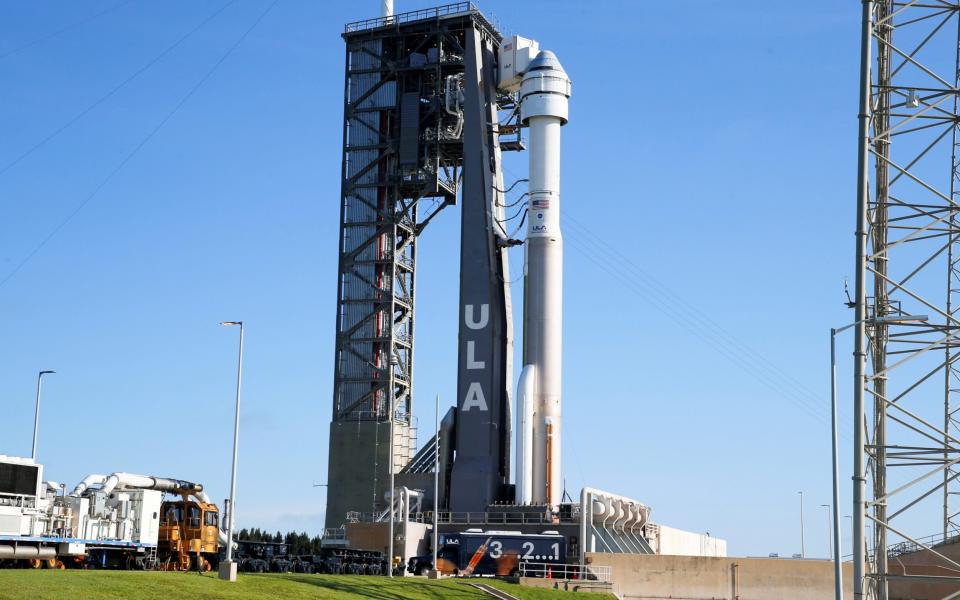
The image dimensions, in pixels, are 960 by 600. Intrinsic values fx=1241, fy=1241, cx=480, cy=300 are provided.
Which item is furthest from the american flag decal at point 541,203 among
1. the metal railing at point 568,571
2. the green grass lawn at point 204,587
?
the green grass lawn at point 204,587

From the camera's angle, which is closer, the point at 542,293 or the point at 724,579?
the point at 724,579

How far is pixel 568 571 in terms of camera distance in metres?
68.6

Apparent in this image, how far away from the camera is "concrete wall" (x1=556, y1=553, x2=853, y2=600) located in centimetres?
6850

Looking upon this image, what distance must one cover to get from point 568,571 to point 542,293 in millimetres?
17993

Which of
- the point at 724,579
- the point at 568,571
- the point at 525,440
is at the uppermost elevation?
the point at 525,440

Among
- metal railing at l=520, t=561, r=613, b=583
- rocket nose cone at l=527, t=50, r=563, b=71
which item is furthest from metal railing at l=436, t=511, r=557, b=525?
rocket nose cone at l=527, t=50, r=563, b=71

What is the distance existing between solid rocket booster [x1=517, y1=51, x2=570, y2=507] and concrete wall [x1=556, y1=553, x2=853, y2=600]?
8157mm

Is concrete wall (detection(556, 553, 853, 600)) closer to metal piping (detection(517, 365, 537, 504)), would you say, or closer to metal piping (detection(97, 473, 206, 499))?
metal piping (detection(517, 365, 537, 504))

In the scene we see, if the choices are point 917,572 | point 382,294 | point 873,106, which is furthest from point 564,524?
point 873,106

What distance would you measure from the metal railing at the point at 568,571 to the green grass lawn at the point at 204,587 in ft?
34.8

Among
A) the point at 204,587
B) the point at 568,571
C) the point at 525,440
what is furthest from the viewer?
the point at 525,440

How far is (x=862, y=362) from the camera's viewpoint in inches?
1431

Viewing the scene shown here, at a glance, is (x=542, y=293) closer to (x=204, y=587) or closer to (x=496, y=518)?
(x=496, y=518)

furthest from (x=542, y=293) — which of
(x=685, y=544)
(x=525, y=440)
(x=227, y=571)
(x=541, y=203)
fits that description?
(x=227, y=571)
